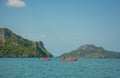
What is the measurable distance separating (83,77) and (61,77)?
17.0ft

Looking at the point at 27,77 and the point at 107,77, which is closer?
the point at 27,77

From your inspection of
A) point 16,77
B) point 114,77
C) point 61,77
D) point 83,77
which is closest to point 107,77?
point 114,77

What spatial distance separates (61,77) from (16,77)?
10563 millimetres

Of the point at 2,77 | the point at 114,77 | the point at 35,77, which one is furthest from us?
the point at 114,77

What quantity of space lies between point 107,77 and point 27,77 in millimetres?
19652

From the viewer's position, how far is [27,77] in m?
57.5

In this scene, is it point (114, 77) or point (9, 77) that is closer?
point (9, 77)

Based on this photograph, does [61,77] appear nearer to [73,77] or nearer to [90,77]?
[73,77]

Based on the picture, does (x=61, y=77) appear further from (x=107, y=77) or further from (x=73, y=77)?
Answer: (x=107, y=77)

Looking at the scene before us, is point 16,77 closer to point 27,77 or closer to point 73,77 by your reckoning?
point 27,77

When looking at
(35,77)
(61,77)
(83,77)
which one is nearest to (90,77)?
(83,77)

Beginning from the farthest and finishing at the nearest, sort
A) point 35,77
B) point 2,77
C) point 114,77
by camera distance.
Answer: point 114,77, point 35,77, point 2,77

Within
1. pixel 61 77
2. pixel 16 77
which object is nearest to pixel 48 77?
pixel 61 77

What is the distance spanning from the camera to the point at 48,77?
197ft
